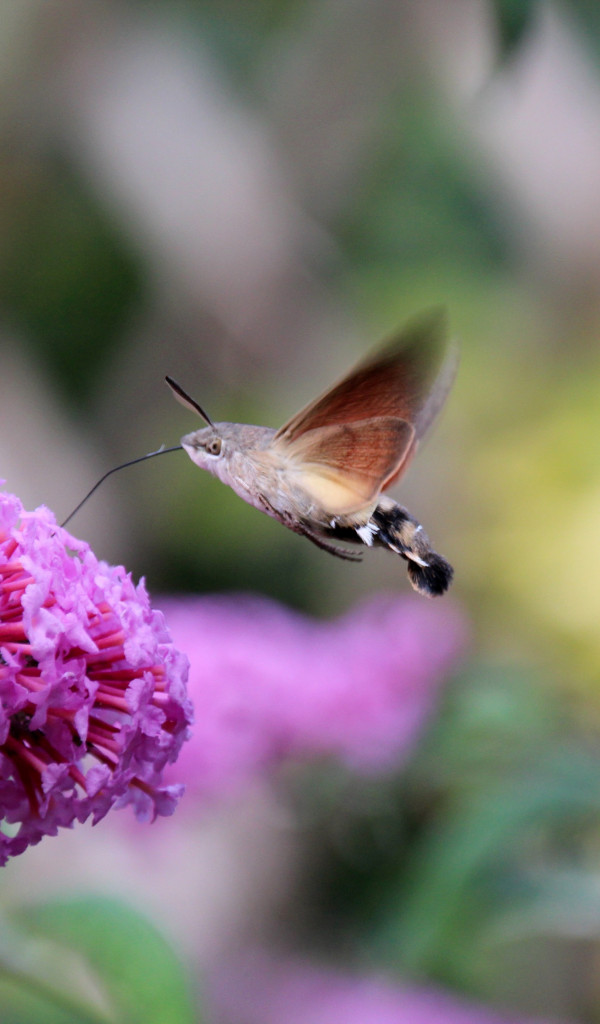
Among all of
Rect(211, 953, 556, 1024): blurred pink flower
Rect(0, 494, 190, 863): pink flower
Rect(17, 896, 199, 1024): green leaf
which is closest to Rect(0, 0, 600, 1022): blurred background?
Rect(211, 953, 556, 1024): blurred pink flower

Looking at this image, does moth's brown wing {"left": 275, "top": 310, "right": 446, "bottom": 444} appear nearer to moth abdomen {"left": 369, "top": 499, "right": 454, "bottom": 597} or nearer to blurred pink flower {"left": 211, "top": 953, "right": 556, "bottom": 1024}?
moth abdomen {"left": 369, "top": 499, "right": 454, "bottom": 597}

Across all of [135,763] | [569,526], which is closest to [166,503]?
[569,526]

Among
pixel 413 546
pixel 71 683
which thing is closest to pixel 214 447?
pixel 413 546

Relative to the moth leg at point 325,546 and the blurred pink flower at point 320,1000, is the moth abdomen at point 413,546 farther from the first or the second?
the blurred pink flower at point 320,1000

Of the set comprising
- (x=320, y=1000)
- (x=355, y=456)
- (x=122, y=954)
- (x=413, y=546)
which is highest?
(x=355, y=456)

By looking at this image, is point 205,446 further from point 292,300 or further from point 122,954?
point 292,300

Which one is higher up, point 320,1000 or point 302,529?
point 302,529

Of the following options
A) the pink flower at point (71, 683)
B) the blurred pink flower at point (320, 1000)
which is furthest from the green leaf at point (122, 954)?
the blurred pink flower at point (320, 1000)
